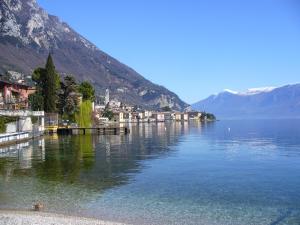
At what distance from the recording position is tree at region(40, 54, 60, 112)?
408 ft

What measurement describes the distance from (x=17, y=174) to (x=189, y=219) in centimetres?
2183

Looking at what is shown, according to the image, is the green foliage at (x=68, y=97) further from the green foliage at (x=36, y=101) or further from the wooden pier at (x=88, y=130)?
the green foliage at (x=36, y=101)

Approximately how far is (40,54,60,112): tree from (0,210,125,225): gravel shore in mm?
100774

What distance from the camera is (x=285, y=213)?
28016 mm

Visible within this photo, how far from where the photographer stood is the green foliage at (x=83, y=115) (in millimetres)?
139125

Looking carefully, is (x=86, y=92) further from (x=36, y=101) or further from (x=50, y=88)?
(x=36, y=101)

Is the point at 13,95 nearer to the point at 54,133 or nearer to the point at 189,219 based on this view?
the point at 54,133

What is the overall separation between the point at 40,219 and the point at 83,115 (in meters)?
117

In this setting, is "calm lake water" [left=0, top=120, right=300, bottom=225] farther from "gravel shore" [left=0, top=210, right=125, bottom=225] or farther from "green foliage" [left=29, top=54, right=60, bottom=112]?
"green foliage" [left=29, top=54, right=60, bottom=112]

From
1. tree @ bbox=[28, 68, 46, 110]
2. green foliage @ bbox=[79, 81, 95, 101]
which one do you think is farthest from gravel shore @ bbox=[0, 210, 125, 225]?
green foliage @ bbox=[79, 81, 95, 101]

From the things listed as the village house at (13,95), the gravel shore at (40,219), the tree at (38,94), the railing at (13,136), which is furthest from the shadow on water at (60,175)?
the tree at (38,94)

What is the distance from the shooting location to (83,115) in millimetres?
140125

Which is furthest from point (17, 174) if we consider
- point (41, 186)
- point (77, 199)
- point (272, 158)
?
point (272, 158)

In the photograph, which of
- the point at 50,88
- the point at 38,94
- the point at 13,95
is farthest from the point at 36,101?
the point at 13,95
